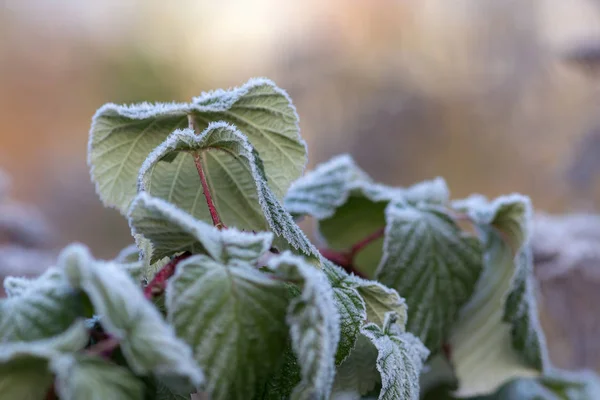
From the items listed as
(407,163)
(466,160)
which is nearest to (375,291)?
(407,163)

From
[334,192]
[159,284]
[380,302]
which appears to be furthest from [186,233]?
[334,192]

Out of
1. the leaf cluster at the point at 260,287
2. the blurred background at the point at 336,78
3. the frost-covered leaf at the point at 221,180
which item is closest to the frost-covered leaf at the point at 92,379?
the leaf cluster at the point at 260,287

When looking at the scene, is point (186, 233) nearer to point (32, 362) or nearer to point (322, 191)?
point (32, 362)

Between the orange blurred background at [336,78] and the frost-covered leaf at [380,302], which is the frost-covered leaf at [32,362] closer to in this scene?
the frost-covered leaf at [380,302]

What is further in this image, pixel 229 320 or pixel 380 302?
pixel 380 302

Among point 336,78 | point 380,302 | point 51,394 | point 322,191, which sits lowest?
point 51,394

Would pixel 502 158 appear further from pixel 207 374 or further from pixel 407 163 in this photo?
pixel 207 374

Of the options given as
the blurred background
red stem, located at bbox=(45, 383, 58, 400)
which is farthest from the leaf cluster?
the blurred background

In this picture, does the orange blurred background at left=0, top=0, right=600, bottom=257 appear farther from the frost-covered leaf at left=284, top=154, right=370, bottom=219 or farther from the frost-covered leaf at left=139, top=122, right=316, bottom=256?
the frost-covered leaf at left=139, top=122, right=316, bottom=256

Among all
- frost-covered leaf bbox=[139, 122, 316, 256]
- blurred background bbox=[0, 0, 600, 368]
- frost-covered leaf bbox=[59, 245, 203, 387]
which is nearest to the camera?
frost-covered leaf bbox=[59, 245, 203, 387]
